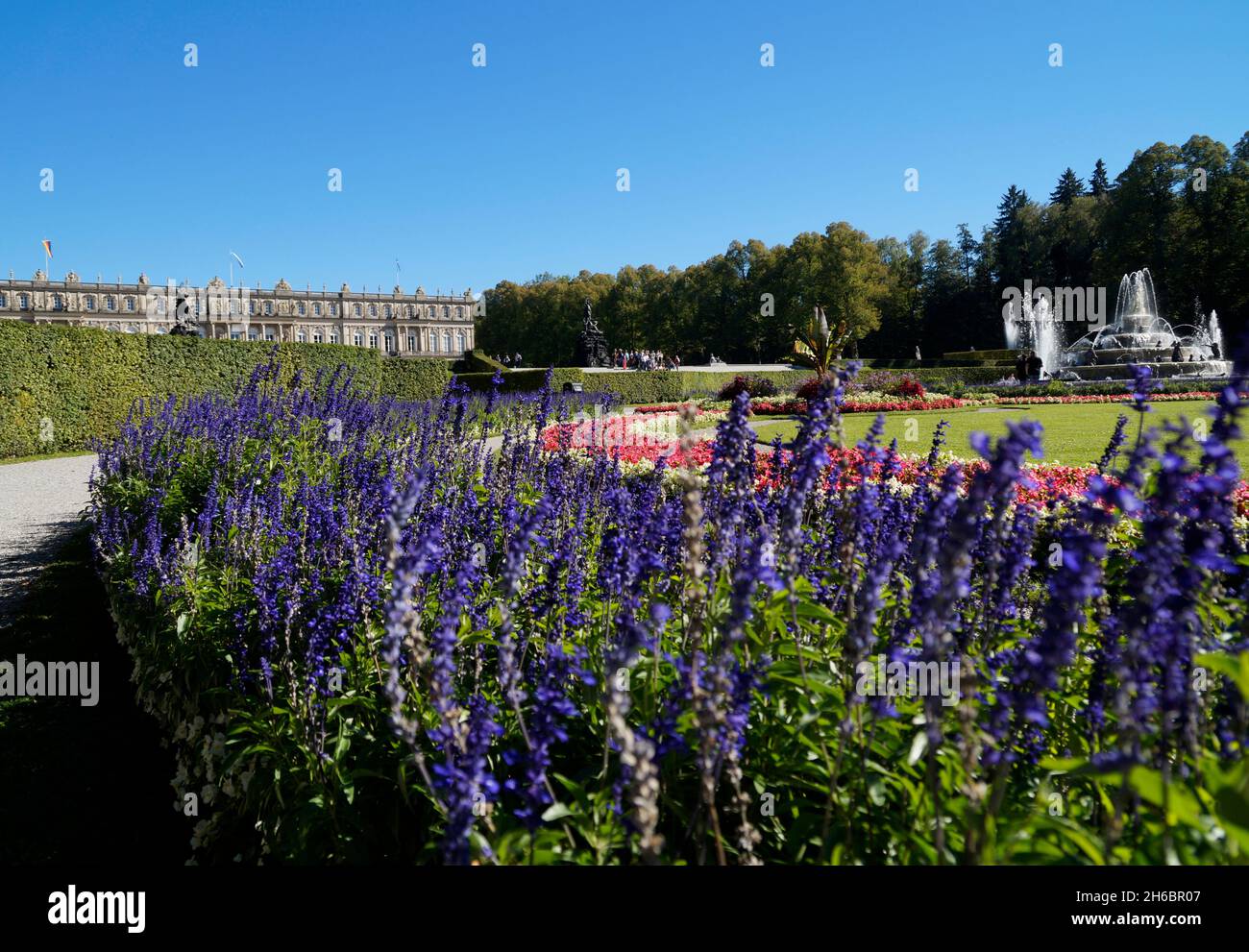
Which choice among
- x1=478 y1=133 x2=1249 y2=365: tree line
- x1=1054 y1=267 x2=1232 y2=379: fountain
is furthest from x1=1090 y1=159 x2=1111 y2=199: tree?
x1=1054 y1=267 x2=1232 y2=379: fountain

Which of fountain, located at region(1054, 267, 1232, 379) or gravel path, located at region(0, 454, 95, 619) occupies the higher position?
fountain, located at region(1054, 267, 1232, 379)

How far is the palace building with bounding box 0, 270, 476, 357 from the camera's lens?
414ft

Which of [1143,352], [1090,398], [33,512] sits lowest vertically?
[33,512]

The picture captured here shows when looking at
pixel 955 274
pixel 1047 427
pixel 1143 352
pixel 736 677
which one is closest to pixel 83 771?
pixel 736 677

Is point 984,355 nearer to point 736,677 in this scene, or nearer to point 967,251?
point 967,251

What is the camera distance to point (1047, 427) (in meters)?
16.7

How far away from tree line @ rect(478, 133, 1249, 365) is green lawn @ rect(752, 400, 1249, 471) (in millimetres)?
34250

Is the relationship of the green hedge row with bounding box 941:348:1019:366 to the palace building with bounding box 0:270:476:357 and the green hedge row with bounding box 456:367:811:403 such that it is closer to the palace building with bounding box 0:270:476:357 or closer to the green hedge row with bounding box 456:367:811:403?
the green hedge row with bounding box 456:367:811:403

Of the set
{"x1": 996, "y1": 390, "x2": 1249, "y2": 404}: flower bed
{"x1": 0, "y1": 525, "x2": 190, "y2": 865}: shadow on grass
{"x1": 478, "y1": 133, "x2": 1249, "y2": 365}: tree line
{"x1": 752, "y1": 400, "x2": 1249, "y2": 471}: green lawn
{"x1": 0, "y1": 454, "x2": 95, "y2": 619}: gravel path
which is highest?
{"x1": 478, "y1": 133, "x2": 1249, "y2": 365}: tree line

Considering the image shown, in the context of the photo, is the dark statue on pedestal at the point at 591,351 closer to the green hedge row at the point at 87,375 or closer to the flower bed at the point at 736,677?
the green hedge row at the point at 87,375

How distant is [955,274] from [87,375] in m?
81.9

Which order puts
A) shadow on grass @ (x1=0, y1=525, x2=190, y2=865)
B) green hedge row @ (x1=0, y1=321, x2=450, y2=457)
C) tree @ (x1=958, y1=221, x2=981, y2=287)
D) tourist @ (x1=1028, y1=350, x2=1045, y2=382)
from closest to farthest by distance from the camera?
shadow on grass @ (x1=0, y1=525, x2=190, y2=865), green hedge row @ (x1=0, y1=321, x2=450, y2=457), tourist @ (x1=1028, y1=350, x2=1045, y2=382), tree @ (x1=958, y1=221, x2=981, y2=287)

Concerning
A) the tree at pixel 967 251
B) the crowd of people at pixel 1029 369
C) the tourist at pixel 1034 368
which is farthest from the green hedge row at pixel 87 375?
the tree at pixel 967 251

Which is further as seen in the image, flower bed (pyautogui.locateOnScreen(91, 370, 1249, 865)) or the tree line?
the tree line
